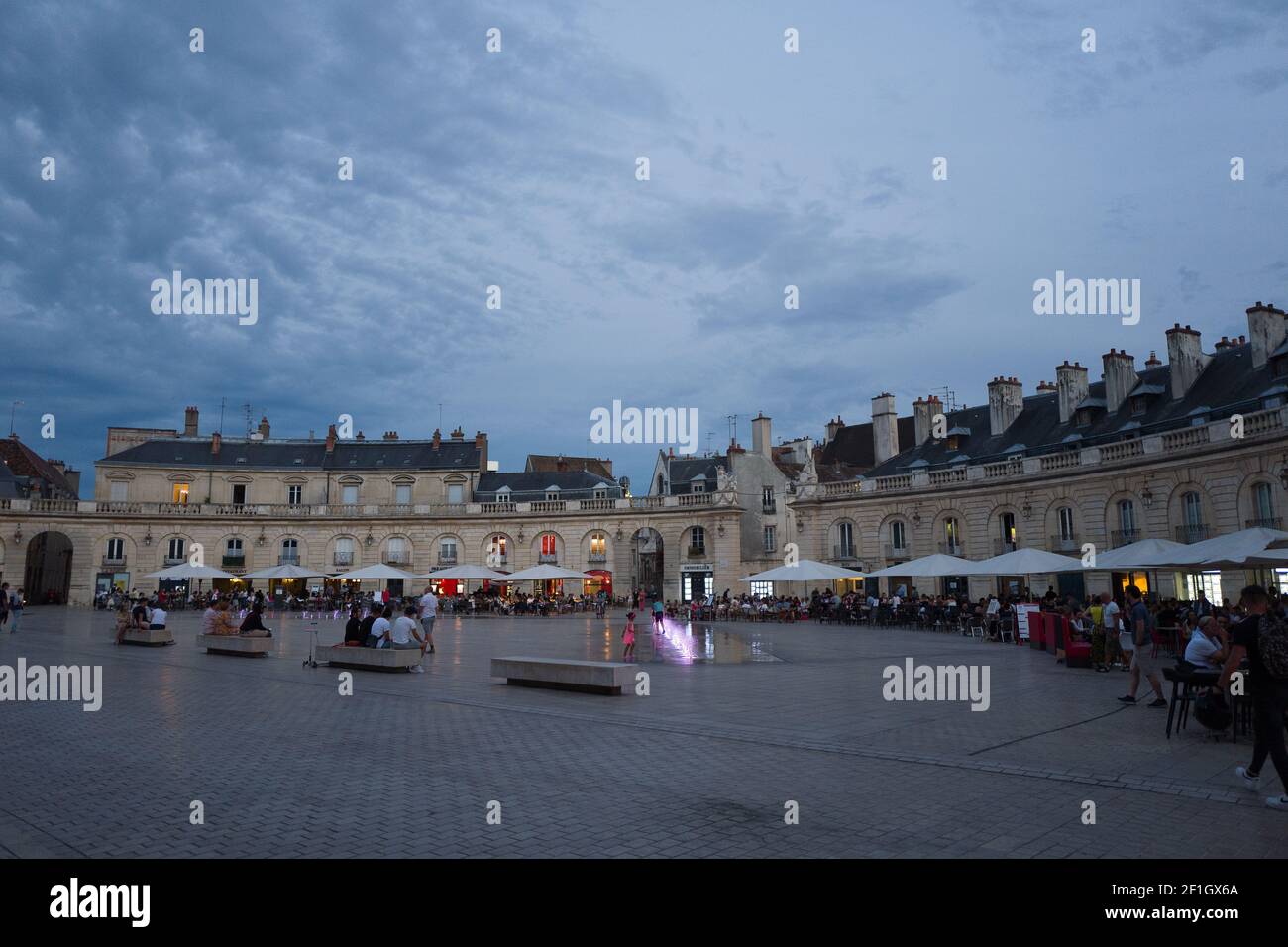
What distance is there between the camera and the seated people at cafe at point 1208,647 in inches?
360

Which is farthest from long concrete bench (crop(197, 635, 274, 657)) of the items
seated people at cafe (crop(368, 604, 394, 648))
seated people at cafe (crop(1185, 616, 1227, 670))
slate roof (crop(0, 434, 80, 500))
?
slate roof (crop(0, 434, 80, 500))

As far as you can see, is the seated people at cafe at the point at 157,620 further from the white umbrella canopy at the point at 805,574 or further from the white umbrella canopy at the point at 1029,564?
the white umbrella canopy at the point at 1029,564

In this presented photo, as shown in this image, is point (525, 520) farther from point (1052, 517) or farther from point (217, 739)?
point (217, 739)

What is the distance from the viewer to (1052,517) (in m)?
34.5

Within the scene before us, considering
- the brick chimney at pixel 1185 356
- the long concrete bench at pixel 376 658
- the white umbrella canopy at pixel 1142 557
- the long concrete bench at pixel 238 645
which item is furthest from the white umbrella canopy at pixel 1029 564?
the long concrete bench at pixel 238 645

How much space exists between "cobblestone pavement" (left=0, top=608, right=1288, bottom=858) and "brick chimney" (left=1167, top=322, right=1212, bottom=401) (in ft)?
79.9

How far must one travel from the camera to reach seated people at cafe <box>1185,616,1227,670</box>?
360 inches

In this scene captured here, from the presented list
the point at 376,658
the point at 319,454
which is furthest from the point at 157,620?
the point at 319,454

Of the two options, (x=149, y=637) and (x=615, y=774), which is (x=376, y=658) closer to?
(x=149, y=637)

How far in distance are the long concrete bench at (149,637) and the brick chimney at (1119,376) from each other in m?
35.9

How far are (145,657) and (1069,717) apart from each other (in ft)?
60.6

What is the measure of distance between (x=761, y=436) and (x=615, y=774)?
4981cm

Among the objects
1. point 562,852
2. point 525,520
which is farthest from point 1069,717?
point 525,520
